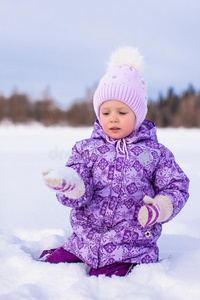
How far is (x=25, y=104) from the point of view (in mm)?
21000

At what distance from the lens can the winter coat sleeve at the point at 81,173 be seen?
166 centimetres

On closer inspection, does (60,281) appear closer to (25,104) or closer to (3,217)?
(3,217)

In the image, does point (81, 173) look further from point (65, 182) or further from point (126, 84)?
point (126, 84)

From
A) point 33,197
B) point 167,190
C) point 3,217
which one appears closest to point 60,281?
point 167,190

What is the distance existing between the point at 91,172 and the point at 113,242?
35 centimetres

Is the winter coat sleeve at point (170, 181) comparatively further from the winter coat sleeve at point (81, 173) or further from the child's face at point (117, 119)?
the winter coat sleeve at point (81, 173)

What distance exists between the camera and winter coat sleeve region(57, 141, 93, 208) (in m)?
1.66

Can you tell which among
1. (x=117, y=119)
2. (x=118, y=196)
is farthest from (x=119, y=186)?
(x=117, y=119)

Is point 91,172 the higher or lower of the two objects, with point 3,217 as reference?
higher

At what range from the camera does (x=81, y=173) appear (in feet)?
5.71

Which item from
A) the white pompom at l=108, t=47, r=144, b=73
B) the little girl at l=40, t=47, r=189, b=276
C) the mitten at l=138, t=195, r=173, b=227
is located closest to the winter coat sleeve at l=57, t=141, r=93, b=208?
the little girl at l=40, t=47, r=189, b=276

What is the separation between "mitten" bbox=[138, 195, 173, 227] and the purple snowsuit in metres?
0.05

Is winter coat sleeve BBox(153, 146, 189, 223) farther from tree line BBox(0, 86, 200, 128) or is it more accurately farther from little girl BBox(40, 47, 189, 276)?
tree line BBox(0, 86, 200, 128)

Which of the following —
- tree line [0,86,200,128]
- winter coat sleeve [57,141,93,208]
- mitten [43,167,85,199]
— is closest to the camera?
mitten [43,167,85,199]
